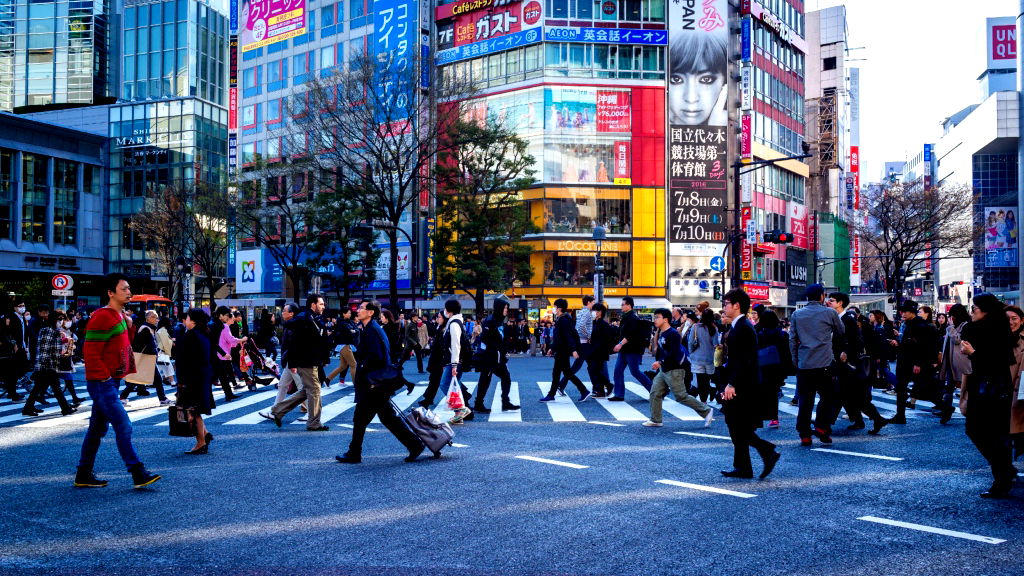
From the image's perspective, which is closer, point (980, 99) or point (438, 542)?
point (438, 542)

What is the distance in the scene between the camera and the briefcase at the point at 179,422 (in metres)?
8.41

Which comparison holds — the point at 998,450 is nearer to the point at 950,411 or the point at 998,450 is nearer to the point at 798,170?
the point at 950,411

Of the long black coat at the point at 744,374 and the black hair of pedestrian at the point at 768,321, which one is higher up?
the black hair of pedestrian at the point at 768,321

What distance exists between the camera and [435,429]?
862 centimetres

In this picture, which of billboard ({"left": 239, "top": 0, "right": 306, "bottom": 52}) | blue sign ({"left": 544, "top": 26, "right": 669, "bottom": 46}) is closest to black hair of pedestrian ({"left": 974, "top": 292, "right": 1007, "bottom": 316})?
blue sign ({"left": 544, "top": 26, "right": 669, "bottom": 46})

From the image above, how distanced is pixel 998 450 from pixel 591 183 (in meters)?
41.4

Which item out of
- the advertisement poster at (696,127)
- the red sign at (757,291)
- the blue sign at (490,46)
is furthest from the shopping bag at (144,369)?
the red sign at (757,291)

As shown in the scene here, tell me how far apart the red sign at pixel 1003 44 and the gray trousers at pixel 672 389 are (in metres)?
90.7

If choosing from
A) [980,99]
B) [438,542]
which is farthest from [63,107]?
[980,99]

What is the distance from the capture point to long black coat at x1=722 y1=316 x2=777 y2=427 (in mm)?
7352

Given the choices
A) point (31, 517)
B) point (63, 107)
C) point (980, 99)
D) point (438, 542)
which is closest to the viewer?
point (438, 542)

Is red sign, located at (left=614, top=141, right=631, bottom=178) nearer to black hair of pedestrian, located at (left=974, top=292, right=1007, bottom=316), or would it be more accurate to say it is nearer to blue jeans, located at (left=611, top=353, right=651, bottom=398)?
blue jeans, located at (left=611, top=353, right=651, bottom=398)

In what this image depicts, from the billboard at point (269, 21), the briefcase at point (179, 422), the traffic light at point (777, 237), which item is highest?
the billboard at point (269, 21)

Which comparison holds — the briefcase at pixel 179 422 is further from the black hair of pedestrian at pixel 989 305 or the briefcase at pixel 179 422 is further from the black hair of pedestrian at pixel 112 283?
the black hair of pedestrian at pixel 989 305
